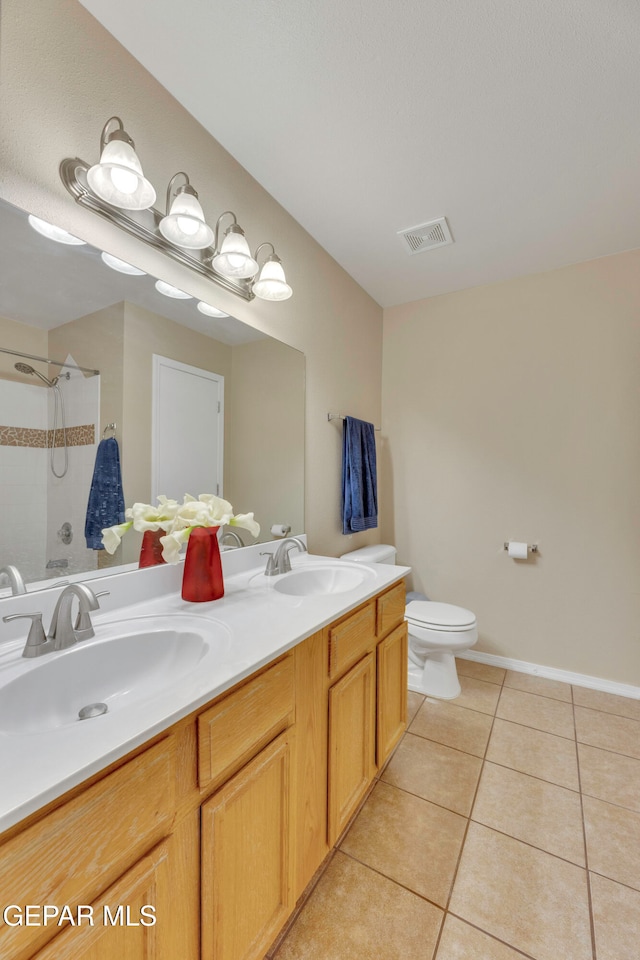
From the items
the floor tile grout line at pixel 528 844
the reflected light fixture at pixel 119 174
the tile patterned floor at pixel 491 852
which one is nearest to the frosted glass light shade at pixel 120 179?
the reflected light fixture at pixel 119 174

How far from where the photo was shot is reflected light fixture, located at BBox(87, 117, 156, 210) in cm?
104

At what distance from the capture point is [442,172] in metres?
1.68

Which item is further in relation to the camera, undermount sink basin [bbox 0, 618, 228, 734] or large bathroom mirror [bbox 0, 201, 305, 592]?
large bathroom mirror [bbox 0, 201, 305, 592]

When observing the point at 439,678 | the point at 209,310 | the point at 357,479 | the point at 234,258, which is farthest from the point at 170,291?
the point at 439,678

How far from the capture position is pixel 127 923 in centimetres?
60

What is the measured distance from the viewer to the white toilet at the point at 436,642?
2.06 m

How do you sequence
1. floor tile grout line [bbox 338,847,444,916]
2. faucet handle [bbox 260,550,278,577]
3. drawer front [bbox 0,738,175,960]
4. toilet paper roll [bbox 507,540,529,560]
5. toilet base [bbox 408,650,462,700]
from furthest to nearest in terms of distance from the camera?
toilet paper roll [bbox 507,540,529,560]
toilet base [bbox 408,650,462,700]
faucet handle [bbox 260,550,278,577]
floor tile grout line [bbox 338,847,444,916]
drawer front [bbox 0,738,175,960]

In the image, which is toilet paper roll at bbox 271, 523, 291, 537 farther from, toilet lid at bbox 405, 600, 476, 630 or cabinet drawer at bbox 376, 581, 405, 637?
toilet lid at bbox 405, 600, 476, 630

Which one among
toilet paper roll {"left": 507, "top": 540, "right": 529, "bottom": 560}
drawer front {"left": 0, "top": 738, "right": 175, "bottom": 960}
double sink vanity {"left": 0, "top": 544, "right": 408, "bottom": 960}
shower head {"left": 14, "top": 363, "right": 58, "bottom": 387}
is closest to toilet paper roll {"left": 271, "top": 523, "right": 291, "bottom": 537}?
double sink vanity {"left": 0, "top": 544, "right": 408, "bottom": 960}

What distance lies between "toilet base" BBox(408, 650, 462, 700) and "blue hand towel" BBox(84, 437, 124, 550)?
1.76 meters

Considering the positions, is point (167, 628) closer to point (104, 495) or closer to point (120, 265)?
point (104, 495)

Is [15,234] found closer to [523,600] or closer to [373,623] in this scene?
[373,623]

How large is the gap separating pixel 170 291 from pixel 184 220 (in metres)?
0.22

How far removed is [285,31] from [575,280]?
77.3 inches
